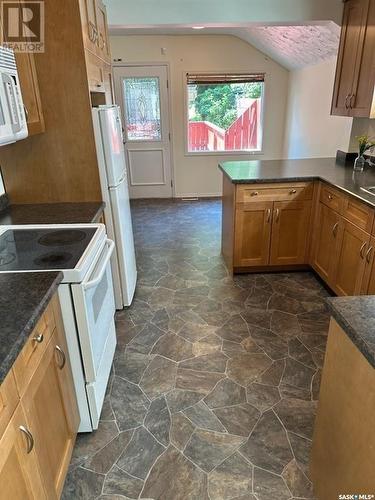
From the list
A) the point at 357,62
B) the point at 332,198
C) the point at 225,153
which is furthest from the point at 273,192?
the point at 225,153

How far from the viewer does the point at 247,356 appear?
89.6 inches

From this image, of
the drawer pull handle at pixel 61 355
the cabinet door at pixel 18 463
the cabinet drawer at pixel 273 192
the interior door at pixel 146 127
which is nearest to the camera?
the cabinet door at pixel 18 463

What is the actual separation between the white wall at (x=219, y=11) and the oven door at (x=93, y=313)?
2294 millimetres

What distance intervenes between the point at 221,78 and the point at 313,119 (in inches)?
66.8

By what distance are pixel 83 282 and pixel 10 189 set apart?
4.22 ft

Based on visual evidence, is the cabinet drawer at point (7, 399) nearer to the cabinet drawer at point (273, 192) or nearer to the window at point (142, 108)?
the cabinet drawer at point (273, 192)

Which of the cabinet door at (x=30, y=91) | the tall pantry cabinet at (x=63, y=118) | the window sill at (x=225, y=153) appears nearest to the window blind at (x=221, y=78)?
the window sill at (x=225, y=153)

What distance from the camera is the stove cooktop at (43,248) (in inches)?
57.6

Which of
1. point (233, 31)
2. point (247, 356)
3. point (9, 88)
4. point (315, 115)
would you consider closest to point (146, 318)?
point (247, 356)

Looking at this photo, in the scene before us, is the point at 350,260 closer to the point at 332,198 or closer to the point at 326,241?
the point at 326,241

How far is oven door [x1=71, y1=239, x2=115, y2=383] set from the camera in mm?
1470

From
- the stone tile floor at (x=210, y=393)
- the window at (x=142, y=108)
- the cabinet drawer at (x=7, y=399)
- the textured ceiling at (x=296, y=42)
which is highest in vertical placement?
the textured ceiling at (x=296, y=42)

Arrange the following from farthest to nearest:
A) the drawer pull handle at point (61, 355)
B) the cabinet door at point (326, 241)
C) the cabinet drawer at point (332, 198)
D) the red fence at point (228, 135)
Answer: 1. the red fence at point (228, 135)
2. the cabinet door at point (326, 241)
3. the cabinet drawer at point (332, 198)
4. the drawer pull handle at point (61, 355)

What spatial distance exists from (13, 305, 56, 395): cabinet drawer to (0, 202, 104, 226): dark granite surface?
A: 83 cm
